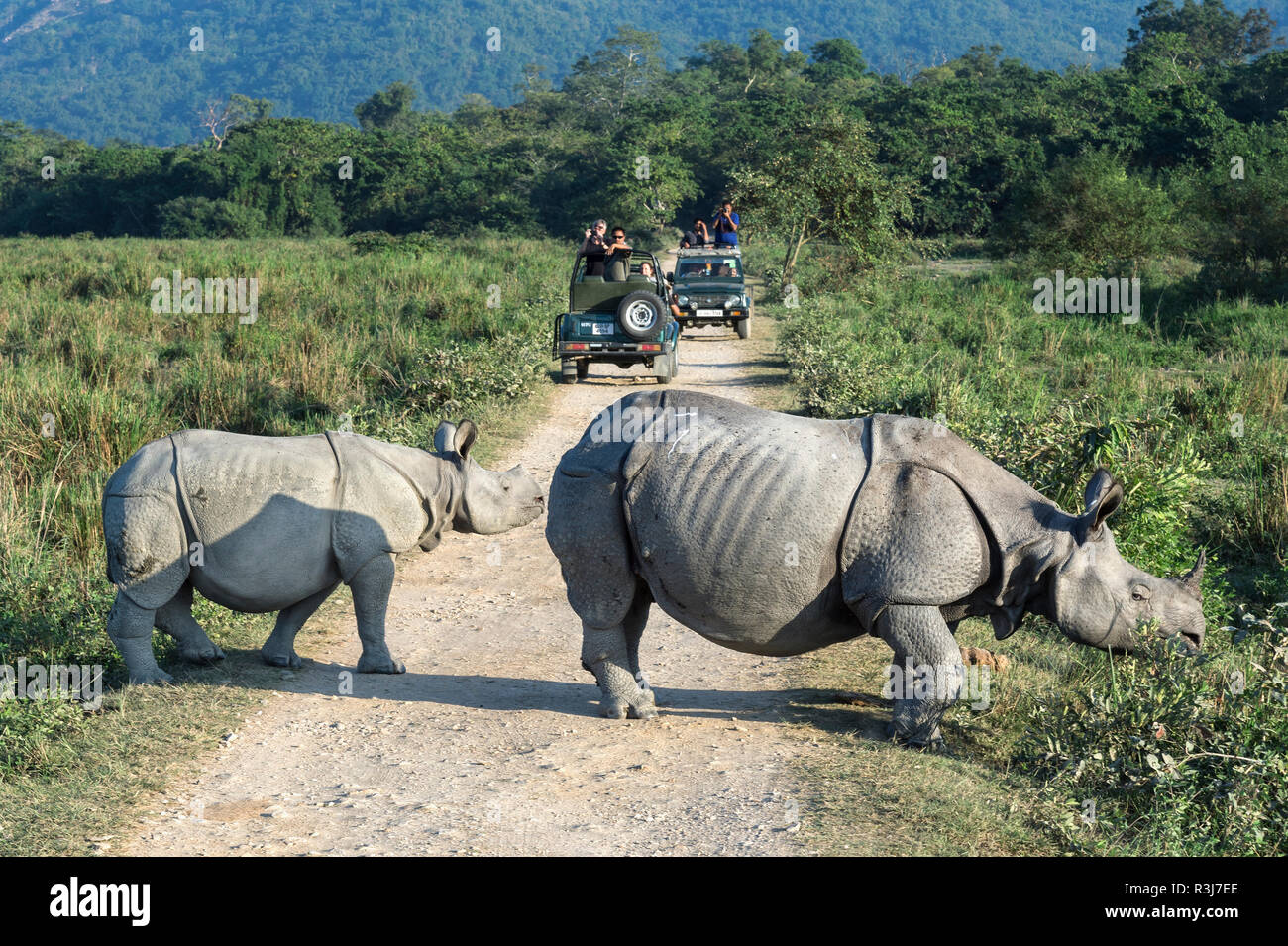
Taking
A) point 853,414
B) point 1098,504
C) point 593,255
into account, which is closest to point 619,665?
point 1098,504

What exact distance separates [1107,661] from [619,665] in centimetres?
273

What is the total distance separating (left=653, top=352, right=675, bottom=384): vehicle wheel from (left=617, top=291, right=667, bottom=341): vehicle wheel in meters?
0.44

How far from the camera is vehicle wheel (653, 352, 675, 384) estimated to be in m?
16.9

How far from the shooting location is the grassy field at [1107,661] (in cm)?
532

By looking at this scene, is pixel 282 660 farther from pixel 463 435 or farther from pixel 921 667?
pixel 921 667

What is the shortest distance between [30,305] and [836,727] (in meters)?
18.9

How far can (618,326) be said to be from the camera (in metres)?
16.7

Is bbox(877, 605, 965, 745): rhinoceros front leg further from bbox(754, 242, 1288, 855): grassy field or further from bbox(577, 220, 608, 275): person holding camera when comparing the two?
bbox(577, 220, 608, 275): person holding camera

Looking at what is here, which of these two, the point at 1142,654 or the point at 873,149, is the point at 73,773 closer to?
the point at 1142,654

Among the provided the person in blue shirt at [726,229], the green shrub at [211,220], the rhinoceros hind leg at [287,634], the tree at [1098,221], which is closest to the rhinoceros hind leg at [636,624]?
the rhinoceros hind leg at [287,634]

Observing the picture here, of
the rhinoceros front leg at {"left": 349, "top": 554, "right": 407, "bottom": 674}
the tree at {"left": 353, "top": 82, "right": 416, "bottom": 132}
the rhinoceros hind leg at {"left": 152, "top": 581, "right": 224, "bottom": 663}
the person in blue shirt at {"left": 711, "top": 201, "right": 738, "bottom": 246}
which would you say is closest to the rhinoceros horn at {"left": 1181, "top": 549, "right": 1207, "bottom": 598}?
the rhinoceros front leg at {"left": 349, "top": 554, "right": 407, "bottom": 674}

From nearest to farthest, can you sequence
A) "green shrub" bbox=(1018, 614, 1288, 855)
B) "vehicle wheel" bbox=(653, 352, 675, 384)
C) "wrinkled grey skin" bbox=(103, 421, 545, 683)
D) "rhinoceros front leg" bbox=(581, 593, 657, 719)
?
"green shrub" bbox=(1018, 614, 1288, 855) → "rhinoceros front leg" bbox=(581, 593, 657, 719) → "wrinkled grey skin" bbox=(103, 421, 545, 683) → "vehicle wheel" bbox=(653, 352, 675, 384)

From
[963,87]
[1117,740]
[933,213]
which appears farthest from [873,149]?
[963,87]

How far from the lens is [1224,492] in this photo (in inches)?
437
